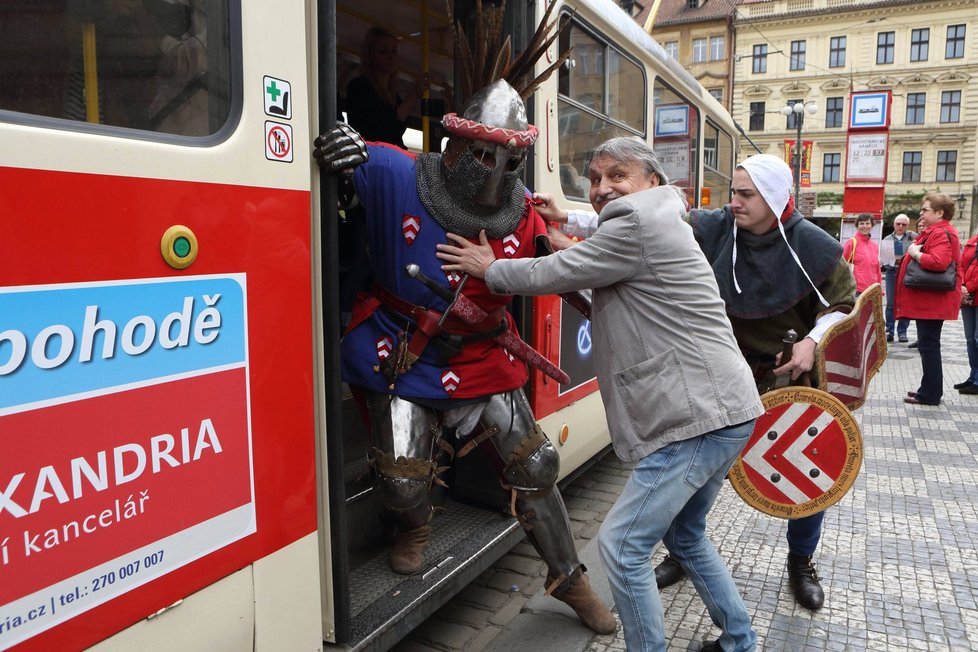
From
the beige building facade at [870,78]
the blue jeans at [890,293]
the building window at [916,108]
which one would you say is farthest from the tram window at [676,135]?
the building window at [916,108]

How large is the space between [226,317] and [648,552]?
1.46 meters

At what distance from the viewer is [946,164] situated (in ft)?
150

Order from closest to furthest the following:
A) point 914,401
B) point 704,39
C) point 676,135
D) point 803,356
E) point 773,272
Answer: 1. point 803,356
2. point 773,272
3. point 676,135
4. point 914,401
5. point 704,39

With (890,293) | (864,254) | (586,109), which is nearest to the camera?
(586,109)

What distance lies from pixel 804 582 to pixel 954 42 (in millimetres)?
53887

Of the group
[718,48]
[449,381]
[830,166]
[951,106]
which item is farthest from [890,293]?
[951,106]

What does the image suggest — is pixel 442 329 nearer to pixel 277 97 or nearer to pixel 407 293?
pixel 407 293

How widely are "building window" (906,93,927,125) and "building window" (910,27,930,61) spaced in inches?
91.3

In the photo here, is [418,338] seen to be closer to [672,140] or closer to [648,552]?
[648,552]

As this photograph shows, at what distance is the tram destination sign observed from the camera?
1.32 meters

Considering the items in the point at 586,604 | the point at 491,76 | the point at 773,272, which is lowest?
the point at 586,604

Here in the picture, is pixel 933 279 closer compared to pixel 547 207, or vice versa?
pixel 547 207

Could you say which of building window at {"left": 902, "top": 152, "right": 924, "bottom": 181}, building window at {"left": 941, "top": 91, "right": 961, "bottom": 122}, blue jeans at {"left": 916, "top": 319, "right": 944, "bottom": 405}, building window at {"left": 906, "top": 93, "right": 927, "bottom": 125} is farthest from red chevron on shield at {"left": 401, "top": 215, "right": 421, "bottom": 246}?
building window at {"left": 941, "top": 91, "right": 961, "bottom": 122}

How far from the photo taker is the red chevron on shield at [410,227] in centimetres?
253
